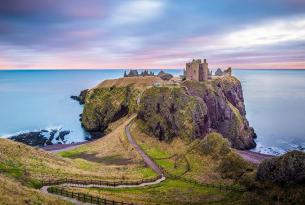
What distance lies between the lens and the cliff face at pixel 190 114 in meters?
102

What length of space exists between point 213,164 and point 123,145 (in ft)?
100

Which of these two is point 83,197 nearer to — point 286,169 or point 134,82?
point 286,169

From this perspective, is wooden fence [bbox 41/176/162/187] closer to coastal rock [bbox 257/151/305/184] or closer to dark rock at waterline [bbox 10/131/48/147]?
coastal rock [bbox 257/151/305/184]

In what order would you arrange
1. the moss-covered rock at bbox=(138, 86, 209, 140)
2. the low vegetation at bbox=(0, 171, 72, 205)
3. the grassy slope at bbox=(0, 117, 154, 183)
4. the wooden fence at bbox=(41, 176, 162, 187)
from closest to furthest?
the low vegetation at bbox=(0, 171, 72, 205) < the wooden fence at bbox=(41, 176, 162, 187) < the grassy slope at bbox=(0, 117, 154, 183) < the moss-covered rock at bbox=(138, 86, 209, 140)

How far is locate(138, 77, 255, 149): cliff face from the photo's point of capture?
102 m

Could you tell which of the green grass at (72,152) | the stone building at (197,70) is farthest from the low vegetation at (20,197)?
the stone building at (197,70)

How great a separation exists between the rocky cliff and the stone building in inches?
184

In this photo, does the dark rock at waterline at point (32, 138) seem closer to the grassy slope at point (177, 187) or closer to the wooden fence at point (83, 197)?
the grassy slope at point (177, 187)

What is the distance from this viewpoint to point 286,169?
148 ft

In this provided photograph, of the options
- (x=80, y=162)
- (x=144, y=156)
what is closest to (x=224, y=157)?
(x=144, y=156)

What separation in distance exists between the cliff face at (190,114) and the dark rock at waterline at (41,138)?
34.5 metres

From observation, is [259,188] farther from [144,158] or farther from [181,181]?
[144,158]

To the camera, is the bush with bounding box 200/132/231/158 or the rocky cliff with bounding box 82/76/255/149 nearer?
the bush with bounding box 200/132/231/158

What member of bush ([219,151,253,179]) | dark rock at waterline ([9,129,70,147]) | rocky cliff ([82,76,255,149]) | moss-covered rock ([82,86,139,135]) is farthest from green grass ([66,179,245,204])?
moss-covered rock ([82,86,139,135])
